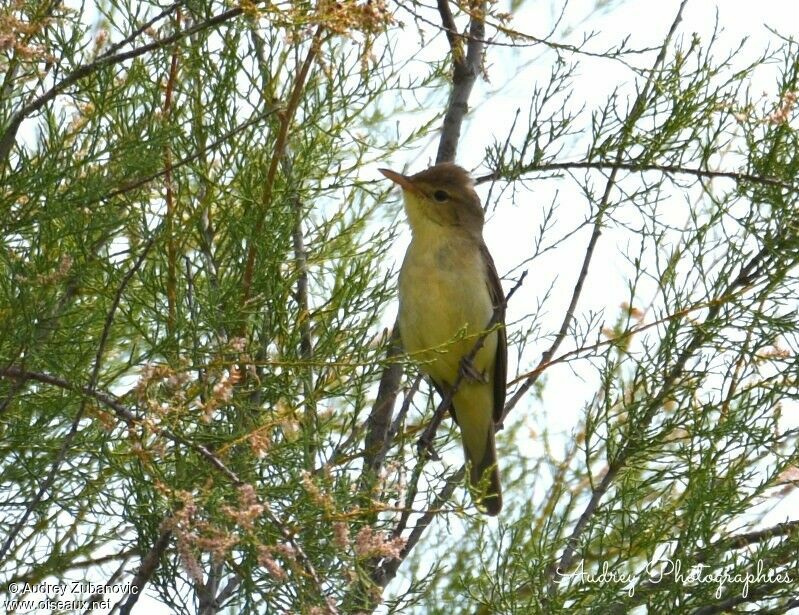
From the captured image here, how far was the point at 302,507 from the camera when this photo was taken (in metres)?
2.89

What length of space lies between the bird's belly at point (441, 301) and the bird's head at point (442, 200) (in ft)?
0.46

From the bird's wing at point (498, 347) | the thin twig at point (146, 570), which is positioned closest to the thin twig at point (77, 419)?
the thin twig at point (146, 570)

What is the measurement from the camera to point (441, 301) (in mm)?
4383

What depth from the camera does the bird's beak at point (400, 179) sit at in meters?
4.13

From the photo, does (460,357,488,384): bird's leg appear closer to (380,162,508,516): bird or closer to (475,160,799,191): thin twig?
(380,162,508,516): bird

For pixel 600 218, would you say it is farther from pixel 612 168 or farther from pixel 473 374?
pixel 473 374

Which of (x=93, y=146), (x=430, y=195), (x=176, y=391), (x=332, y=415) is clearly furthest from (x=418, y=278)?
(x=176, y=391)

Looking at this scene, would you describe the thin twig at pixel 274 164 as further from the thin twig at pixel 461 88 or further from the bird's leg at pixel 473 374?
the bird's leg at pixel 473 374

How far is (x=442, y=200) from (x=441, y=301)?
16.7 inches

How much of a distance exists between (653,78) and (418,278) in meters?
1.22

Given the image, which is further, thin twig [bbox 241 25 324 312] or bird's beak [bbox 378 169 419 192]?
bird's beak [bbox 378 169 419 192]

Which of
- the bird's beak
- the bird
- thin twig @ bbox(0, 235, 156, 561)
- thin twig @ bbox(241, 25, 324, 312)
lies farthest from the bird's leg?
thin twig @ bbox(0, 235, 156, 561)

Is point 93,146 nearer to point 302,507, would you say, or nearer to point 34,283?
point 34,283

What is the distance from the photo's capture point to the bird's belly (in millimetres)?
4336
